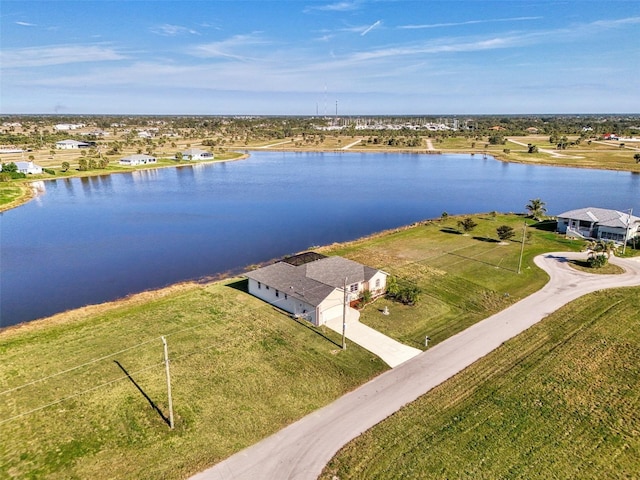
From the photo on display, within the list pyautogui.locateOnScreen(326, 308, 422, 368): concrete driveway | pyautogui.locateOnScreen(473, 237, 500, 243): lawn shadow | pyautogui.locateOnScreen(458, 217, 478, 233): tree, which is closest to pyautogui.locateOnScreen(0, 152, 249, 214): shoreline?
pyautogui.locateOnScreen(326, 308, 422, 368): concrete driveway

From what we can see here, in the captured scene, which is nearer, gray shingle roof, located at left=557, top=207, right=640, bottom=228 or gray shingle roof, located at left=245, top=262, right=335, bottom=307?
gray shingle roof, located at left=245, top=262, right=335, bottom=307

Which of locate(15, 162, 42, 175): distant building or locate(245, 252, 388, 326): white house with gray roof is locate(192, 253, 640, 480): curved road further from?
locate(15, 162, 42, 175): distant building

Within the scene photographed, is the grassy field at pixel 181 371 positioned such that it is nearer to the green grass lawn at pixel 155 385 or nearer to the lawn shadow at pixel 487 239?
the green grass lawn at pixel 155 385

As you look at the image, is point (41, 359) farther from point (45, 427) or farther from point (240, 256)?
point (240, 256)

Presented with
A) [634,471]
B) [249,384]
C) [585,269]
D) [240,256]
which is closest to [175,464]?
[249,384]

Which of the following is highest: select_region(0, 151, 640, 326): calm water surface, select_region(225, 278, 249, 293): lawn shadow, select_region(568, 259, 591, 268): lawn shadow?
select_region(568, 259, 591, 268): lawn shadow
